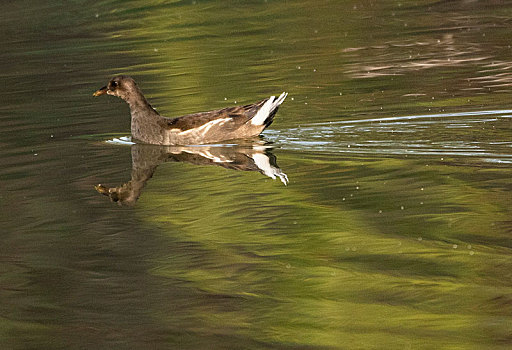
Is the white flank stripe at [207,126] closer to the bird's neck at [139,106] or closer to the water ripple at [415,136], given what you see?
the water ripple at [415,136]

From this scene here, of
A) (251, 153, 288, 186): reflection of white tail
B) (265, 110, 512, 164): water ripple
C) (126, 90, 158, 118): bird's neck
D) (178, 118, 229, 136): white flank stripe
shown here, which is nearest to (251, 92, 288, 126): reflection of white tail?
(265, 110, 512, 164): water ripple

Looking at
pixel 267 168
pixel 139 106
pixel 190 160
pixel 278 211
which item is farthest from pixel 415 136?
pixel 139 106

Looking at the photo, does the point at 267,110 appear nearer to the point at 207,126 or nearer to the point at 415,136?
the point at 207,126

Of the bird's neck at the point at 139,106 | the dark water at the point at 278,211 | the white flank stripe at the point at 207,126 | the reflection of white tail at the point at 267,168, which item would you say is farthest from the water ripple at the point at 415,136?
the bird's neck at the point at 139,106

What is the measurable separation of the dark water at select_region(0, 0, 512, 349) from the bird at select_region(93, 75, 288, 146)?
0.69ft

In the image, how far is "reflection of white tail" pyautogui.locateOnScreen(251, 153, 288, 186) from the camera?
416 inches

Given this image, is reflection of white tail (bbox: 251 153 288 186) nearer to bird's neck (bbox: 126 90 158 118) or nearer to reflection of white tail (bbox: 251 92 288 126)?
reflection of white tail (bbox: 251 92 288 126)

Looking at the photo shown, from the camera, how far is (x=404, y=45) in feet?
66.5

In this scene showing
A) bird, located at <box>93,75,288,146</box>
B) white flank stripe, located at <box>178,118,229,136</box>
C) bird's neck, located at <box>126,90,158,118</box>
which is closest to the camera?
bird, located at <box>93,75,288,146</box>

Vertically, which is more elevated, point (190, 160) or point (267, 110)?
point (267, 110)

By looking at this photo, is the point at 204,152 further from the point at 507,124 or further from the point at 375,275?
the point at 375,275

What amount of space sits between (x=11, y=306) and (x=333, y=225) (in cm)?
269

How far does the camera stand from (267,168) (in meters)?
11.1

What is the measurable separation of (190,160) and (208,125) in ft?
2.42
